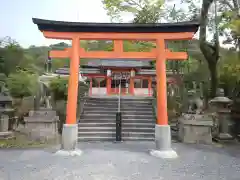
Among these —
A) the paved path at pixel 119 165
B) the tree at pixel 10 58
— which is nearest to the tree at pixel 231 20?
the paved path at pixel 119 165

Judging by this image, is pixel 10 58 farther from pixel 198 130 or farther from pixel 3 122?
pixel 198 130

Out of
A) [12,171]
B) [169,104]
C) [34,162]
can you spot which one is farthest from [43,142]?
[169,104]

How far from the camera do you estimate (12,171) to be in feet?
19.1

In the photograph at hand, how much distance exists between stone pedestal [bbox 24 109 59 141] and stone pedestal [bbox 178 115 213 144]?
5.96 metres

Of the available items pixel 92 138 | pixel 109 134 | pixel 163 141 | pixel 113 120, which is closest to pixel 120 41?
pixel 163 141

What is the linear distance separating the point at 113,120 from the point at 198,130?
4.22 metres

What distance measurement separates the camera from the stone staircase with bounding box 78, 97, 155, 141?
10.4 metres

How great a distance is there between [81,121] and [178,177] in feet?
22.5

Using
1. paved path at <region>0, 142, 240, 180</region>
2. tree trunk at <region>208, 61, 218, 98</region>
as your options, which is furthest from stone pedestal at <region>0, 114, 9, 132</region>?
tree trunk at <region>208, 61, 218, 98</region>

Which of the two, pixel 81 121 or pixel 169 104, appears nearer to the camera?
pixel 81 121

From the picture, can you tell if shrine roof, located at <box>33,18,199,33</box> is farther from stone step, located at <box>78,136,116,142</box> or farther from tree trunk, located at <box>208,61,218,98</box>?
tree trunk, located at <box>208,61,218,98</box>

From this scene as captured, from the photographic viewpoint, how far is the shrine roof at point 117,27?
25.3ft

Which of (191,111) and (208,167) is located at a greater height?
(191,111)

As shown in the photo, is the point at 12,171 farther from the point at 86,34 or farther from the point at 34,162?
the point at 86,34
